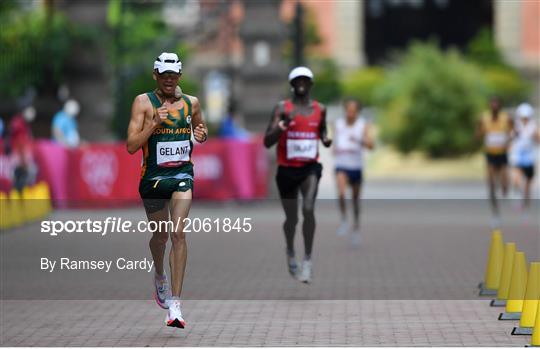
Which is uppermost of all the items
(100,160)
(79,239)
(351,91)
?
(79,239)

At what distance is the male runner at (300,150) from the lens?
12930 millimetres

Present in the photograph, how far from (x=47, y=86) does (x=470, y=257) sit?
16280mm

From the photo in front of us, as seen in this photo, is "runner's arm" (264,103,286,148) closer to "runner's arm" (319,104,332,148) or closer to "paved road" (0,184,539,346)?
"runner's arm" (319,104,332,148)

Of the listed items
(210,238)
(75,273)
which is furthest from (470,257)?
(75,273)

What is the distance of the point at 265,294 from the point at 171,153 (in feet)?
9.95

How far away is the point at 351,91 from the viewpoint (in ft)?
214

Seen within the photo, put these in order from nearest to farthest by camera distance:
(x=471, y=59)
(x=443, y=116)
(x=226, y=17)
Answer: (x=443, y=116), (x=226, y=17), (x=471, y=59)

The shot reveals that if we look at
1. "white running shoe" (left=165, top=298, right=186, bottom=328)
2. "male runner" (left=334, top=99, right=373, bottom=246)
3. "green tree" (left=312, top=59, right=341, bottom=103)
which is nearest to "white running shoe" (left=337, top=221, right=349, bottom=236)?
"male runner" (left=334, top=99, right=373, bottom=246)

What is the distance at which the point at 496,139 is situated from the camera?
2027 centimetres

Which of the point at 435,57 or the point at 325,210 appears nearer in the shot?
the point at 325,210

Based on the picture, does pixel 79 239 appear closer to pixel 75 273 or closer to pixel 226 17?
pixel 75 273

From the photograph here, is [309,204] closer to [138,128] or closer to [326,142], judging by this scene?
[326,142]

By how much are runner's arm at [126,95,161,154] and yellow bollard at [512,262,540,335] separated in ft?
9.58

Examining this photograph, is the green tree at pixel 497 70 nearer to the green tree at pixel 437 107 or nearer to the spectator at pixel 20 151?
the green tree at pixel 437 107
